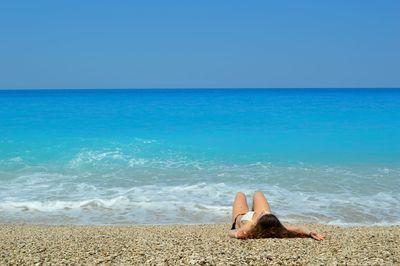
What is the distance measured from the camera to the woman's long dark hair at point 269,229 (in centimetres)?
560

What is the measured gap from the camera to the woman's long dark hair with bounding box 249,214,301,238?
5602mm

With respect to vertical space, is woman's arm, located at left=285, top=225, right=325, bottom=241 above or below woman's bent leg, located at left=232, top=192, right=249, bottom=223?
below

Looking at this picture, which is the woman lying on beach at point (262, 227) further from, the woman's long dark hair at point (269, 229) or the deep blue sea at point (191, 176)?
the deep blue sea at point (191, 176)

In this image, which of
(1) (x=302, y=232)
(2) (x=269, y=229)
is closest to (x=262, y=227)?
(2) (x=269, y=229)

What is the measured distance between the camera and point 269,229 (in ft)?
18.8

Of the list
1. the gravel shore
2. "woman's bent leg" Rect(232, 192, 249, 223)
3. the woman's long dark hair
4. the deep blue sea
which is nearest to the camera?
the gravel shore

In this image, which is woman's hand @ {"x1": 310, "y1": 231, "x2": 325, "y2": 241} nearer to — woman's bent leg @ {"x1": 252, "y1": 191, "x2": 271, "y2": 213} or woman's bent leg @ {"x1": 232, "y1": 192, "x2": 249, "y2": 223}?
woman's bent leg @ {"x1": 252, "y1": 191, "x2": 271, "y2": 213}

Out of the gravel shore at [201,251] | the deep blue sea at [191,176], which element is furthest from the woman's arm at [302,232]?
the deep blue sea at [191,176]

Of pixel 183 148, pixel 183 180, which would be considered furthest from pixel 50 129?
pixel 183 180

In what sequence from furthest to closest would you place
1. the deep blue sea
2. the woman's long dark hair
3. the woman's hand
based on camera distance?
1. the deep blue sea
2. the woman's hand
3. the woman's long dark hair

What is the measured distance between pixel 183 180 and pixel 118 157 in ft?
17.0

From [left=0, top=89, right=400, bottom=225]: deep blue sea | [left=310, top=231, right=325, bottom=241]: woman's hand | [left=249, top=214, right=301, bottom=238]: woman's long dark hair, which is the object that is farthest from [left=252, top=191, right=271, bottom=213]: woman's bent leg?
[left=0, top=89, right=400, bottom=225]: deep blue sea

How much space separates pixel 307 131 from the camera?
27.0 metres

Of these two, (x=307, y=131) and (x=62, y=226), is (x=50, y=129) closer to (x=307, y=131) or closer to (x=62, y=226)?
(x=307, y=131)
